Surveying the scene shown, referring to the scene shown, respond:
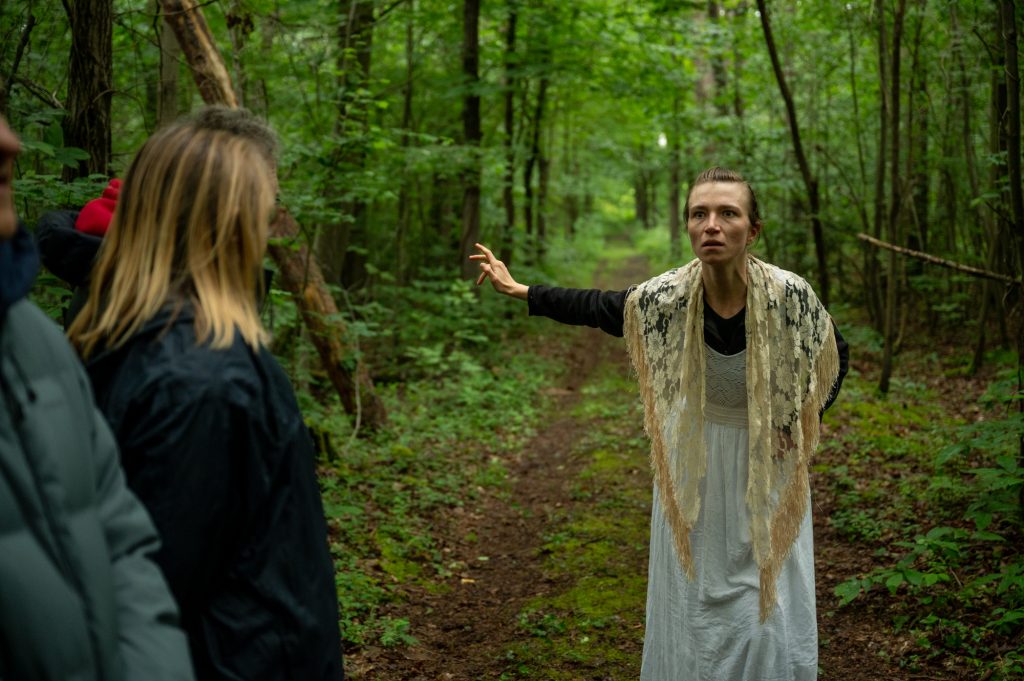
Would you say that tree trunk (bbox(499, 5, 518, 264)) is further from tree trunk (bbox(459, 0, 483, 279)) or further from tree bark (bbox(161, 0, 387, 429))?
tree bark (bbox(161, 0, 387, 429))

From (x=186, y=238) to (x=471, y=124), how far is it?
11.7 meters

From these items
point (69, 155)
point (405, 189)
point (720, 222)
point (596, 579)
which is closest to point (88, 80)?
point (69, 155)

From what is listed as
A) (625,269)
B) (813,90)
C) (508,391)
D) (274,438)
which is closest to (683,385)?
(274,438)

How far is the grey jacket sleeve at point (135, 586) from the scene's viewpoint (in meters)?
1.50

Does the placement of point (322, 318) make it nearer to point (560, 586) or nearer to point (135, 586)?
point (560, 586)

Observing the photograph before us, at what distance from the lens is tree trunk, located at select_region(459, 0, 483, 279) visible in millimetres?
12641

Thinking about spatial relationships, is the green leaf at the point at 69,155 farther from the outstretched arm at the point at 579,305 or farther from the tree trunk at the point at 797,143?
the tree trunk at the point at 797,143

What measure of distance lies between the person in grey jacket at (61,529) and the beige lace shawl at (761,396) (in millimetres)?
2407

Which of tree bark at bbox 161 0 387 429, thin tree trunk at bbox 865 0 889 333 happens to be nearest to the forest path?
tree bark at bbox 161 0 387 429

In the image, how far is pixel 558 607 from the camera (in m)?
5.40

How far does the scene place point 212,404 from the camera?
168cm

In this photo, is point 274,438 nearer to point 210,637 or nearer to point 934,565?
point 210,637

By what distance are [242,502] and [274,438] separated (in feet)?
0.48

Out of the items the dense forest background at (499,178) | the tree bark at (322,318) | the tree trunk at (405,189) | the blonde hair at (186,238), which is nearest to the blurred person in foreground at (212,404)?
the blonde hair at (186,238)
